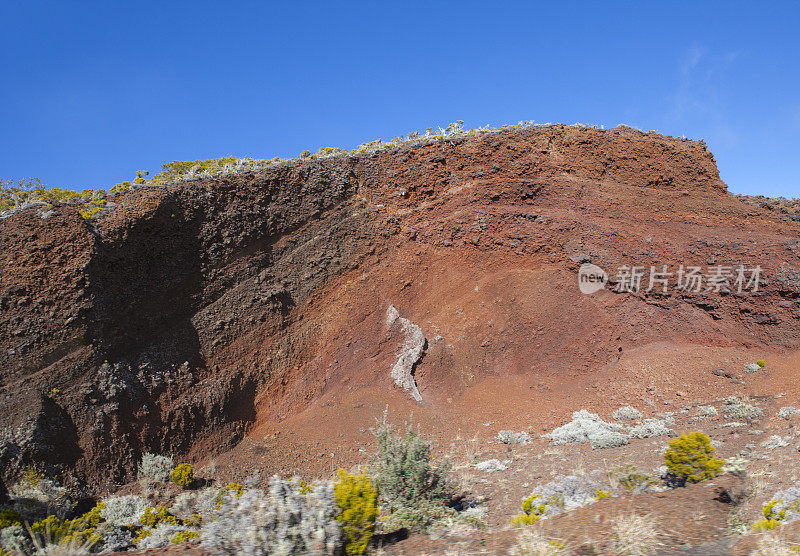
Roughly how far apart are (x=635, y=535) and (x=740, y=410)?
686 cm

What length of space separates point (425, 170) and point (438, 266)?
2.64 m

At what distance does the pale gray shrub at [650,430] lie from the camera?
8469 mm

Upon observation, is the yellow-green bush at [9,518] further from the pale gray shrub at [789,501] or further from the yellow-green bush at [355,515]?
the pale gray shrub at [789,501]

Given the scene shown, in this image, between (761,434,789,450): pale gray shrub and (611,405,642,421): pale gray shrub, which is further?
(611,405,642,421): pale gray shrub

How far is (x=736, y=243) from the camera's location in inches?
464

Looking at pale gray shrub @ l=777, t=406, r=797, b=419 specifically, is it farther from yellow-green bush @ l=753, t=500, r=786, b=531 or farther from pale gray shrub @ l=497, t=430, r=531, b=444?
pale gray shrub @ l=497, t=430, r=531, b=444

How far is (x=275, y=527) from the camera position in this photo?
3725 millimetres

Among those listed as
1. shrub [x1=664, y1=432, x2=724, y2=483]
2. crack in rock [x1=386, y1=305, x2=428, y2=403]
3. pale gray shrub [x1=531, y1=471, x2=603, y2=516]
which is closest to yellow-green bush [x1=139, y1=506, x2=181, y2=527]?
crack in rock [x1=386, y1=305, x2=428, y2=403]

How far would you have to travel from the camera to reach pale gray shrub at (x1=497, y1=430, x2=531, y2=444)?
29.2 ft

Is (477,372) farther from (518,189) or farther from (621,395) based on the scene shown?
(518,189)

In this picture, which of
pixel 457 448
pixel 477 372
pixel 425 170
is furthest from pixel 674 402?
pixel 425 170

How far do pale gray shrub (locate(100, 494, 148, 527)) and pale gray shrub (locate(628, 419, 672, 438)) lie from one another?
8.86m

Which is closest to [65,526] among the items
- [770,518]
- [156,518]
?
[156,518]

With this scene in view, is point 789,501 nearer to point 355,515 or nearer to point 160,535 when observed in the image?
point 355,515
